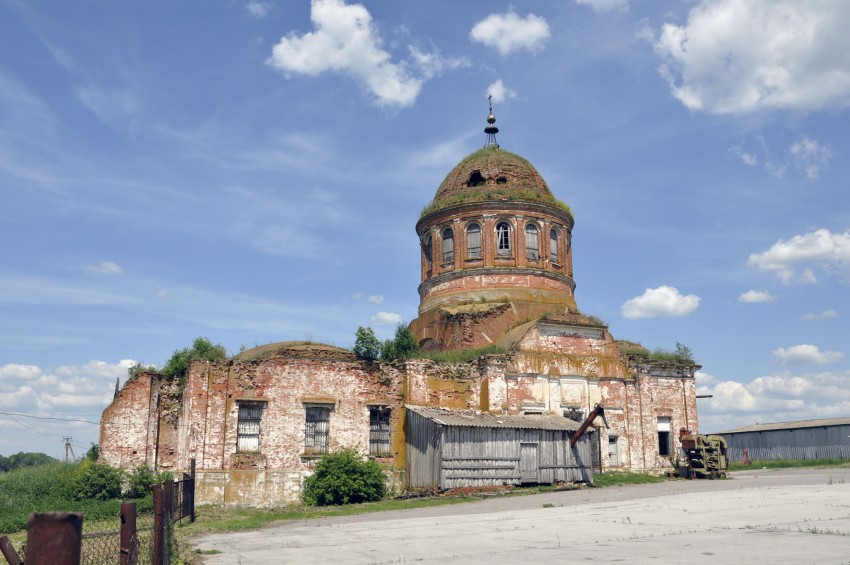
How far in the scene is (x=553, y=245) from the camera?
3241cm

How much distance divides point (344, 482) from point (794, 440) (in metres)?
33.5

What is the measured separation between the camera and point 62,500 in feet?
72.3

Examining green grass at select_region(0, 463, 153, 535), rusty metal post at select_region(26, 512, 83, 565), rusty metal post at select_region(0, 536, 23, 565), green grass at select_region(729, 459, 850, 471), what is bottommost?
green grass at select_region(729, 459, 850, 471)

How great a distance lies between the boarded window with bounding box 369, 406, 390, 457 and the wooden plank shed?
0.73 metres

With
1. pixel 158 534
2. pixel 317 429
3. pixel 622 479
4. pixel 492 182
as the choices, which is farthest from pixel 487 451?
pixel 158 534

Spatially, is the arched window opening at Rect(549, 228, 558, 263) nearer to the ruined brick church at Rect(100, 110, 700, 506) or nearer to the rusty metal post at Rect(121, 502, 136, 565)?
the ruined brick church at Rect(100, 110, 700, 506)

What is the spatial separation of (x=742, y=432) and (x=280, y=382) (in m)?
36.7

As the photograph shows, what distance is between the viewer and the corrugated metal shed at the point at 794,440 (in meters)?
41.1

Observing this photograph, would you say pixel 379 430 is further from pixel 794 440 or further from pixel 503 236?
pixel 794 440

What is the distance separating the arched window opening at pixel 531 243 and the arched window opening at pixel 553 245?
0.71 meters

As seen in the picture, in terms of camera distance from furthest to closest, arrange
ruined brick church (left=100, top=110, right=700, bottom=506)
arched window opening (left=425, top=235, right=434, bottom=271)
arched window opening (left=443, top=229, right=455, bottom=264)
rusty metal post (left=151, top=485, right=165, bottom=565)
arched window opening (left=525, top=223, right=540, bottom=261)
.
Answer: arched window opening (left=425, top=235, right=434, bottom=271)
arched window opening (left=443, top=229, right=455, bottom=264)
arched window opening (left=525, top=223, right=540, bottom=261)
ruined brick church (left=100, top=110, right=700, bottom=506)
rusty metal post (left=151, top=485, right=165, bottom=565)

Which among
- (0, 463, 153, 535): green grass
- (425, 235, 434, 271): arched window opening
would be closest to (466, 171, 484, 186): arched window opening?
(425, 235, 434, 271): arched window opening

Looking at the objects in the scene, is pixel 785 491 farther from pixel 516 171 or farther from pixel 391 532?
pixel 516 171

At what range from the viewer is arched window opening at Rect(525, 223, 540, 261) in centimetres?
3147
